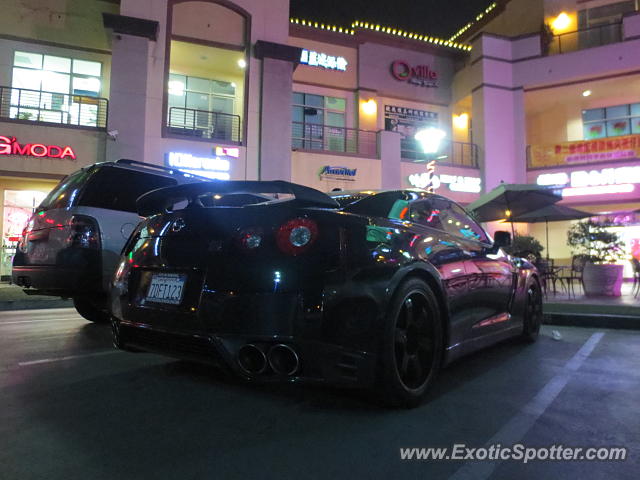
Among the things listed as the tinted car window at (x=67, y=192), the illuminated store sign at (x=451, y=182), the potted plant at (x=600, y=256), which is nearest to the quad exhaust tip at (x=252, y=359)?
the tinted car window at (x=67, y=192)

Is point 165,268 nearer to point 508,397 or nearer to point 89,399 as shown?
point 89,399

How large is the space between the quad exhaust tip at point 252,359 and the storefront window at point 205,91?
1265 centimetres

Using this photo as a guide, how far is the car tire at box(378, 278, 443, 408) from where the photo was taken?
2.62 m

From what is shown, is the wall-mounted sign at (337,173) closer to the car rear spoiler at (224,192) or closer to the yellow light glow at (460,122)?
the yellow light glow at (460,122)

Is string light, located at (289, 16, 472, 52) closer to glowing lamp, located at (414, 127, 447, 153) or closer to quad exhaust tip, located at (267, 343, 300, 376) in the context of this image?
glowing lamp, located at (414, 127, 447, 153)

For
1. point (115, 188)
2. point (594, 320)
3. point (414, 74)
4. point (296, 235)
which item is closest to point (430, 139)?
point (414, 74)

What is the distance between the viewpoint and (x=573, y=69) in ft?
55.1

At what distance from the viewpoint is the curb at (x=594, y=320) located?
6.25m

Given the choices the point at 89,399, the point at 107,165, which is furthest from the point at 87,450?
the point at 107,165

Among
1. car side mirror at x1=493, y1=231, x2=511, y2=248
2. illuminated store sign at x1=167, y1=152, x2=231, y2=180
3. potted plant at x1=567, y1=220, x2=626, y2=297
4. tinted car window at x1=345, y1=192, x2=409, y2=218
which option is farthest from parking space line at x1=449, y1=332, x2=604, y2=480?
illuminated store sign at x1=167, y1=152, x2=231, y2=180

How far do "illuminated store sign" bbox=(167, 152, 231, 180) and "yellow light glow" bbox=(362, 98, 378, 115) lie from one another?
6.53m

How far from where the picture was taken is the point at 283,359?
8.06 feet

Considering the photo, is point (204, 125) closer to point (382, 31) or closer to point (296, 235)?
point (382, 31)

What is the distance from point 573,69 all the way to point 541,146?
2898 mm
